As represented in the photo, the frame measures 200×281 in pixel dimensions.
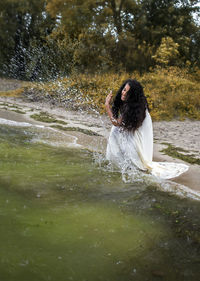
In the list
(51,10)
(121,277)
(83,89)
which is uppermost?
(51,10)

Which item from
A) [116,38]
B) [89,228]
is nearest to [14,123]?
[89,228]

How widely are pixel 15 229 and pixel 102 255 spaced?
83 centimetres

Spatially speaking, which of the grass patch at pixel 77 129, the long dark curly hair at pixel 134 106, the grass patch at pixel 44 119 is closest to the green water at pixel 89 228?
the long dark curly hair at pixel 134 106

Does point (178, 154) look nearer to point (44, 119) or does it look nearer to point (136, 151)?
point (136, 151)

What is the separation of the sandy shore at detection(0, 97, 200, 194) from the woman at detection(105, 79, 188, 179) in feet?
1.39

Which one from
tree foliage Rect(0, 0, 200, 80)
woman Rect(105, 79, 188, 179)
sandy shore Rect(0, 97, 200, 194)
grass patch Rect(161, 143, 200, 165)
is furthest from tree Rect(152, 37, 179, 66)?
woman Rect(105, 79, 188, 179)

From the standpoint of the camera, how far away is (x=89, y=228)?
10.9ft

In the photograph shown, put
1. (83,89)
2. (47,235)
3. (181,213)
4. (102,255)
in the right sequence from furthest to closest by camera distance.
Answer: (83,89) < (181,213) < (47,235) < (102,255)

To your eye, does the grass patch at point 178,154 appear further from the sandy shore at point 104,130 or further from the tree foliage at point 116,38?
the tree foliage at point 116,38

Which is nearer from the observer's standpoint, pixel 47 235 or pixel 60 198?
pixel 47 235

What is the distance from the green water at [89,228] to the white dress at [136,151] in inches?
15.3

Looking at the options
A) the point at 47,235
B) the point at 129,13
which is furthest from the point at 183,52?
the point at 47,235

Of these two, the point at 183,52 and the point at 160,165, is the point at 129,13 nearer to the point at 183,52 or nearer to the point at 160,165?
the point at 183,52

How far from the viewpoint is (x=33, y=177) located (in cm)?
455
